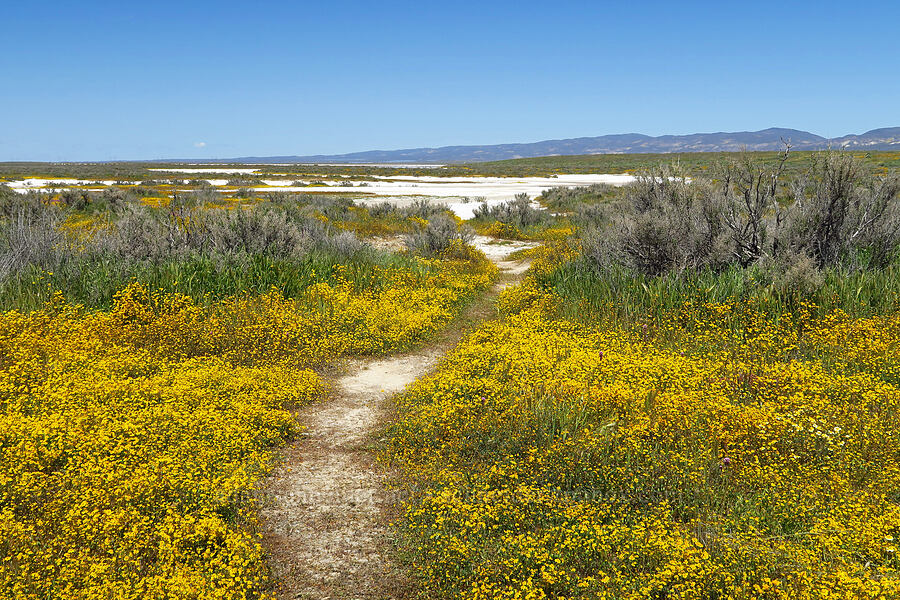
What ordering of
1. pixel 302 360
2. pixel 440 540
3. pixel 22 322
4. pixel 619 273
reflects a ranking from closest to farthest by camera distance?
pixel 440 540
pixel 22 322
pixel 302 360
pixel 619 273

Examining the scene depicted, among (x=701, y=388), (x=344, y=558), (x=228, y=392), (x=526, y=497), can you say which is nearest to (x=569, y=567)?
(x=526, y=497)

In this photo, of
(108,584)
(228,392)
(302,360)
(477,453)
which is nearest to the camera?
(108,584)

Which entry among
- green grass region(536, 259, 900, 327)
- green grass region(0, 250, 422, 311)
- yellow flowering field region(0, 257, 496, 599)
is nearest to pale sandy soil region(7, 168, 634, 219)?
green grass region(0, 250, 422, 311)

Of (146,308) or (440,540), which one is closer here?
(440,540)

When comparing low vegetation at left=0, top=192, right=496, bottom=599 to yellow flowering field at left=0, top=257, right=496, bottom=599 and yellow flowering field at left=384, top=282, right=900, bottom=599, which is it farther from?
yellow flowering field at left=384, top=282, right=900, bottom=599

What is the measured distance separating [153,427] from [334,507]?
209 centimetres

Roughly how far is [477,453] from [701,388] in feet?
8.98

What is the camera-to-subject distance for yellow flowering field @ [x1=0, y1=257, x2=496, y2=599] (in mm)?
3959

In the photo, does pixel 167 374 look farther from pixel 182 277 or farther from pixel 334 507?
pixel 182 277

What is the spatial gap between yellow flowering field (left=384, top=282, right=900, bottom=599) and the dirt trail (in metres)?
0.29

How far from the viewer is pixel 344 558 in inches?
173

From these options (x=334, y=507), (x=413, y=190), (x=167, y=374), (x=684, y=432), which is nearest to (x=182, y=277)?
(x=167, y=374)

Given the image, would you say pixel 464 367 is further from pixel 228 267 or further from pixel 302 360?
pixel 228 267

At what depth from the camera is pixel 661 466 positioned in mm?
5023
